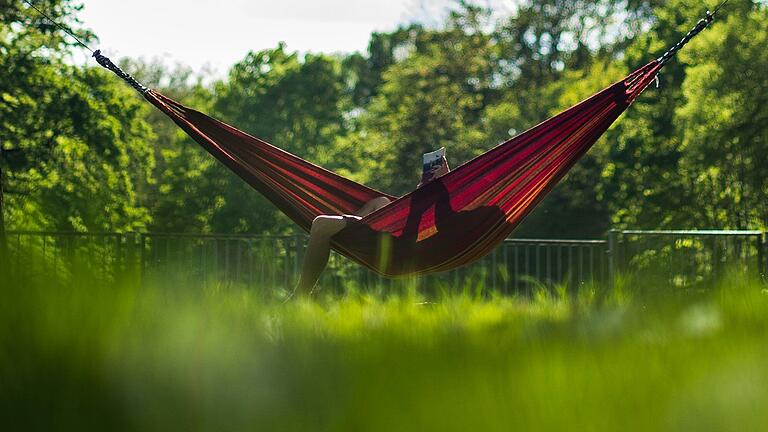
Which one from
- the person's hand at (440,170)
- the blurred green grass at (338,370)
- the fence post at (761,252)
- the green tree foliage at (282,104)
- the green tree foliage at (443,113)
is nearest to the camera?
the blurred green grass at (338,370)

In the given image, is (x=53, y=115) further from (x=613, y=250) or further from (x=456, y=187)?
(x=456, y=187)

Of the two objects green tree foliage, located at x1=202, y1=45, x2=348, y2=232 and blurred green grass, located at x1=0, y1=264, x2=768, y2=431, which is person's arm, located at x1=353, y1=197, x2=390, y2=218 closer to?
blurred green grass, located at x1=0, y1=264, x2=768, y2=431

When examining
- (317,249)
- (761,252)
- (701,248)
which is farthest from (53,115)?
(317,249)

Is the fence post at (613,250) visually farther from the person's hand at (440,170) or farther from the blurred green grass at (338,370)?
the blurred green grass at (338,370)

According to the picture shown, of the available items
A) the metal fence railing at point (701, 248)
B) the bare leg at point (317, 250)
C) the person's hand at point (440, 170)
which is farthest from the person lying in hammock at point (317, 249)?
the metal fence railing at point (701, 248)

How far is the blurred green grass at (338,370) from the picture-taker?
4.45ft

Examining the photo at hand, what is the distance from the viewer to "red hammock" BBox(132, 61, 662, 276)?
384 cm

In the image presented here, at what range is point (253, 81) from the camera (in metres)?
25.8

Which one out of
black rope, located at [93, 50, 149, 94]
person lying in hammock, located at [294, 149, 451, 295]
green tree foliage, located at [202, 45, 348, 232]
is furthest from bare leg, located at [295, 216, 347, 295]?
green tree foliage, located at [202, 45, 348, 232]

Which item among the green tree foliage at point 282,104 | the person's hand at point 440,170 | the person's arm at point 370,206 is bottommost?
the person's arm at point 370,206

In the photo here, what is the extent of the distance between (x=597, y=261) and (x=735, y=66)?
918 cm

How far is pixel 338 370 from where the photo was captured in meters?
1.54

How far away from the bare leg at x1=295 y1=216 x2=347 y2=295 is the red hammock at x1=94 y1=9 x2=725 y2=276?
46 millimetres

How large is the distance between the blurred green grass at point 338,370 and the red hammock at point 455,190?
1.91 meters
